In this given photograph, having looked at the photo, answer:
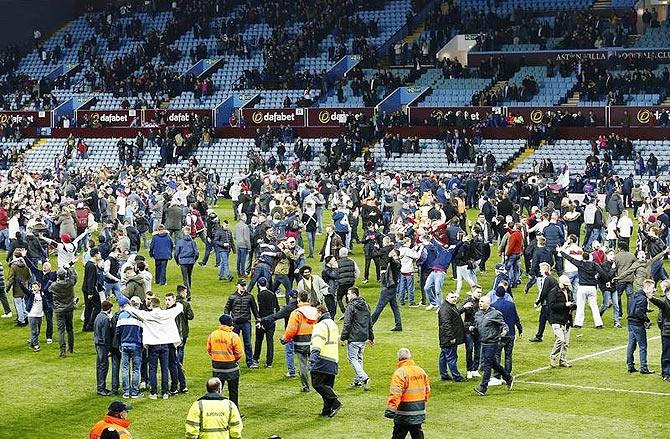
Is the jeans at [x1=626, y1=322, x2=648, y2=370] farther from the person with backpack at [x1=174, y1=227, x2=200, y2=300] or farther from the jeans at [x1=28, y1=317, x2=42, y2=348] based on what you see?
the person with backpack at [x1=174, y1=227, x2=200, y2=300]

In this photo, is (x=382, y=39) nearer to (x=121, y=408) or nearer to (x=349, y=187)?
(x=349, y=187)

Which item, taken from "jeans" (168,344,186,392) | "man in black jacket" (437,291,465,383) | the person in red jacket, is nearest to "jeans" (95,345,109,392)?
"jeans" (168,344,186,392)

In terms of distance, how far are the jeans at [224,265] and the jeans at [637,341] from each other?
1233 cm

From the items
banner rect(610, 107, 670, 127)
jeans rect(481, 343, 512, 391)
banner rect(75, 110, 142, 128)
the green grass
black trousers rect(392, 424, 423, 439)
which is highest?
banner rect(75, 110, 142, 128)

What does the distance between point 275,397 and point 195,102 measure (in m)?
46.3

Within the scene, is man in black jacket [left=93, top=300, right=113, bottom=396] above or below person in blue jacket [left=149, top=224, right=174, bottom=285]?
below

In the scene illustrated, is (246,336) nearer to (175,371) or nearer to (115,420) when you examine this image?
(175,371)

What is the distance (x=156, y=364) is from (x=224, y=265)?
11.9 m

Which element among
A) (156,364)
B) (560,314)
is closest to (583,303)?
(560,314)

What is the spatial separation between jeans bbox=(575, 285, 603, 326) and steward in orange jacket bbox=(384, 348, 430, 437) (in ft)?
31.3

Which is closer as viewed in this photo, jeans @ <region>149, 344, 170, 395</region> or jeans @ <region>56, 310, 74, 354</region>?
jeans @ <region>149, 344, 170, 395</region>

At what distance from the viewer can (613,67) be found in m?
58.0

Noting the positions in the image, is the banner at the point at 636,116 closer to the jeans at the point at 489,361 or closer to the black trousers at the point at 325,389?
the jeans at the point at 489,361

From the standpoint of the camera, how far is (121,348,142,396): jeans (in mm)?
19406
